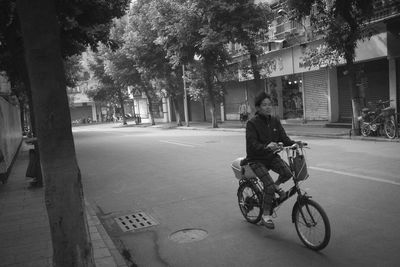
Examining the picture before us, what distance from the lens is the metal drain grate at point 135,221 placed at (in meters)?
6.61

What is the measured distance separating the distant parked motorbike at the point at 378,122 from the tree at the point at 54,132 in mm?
13574

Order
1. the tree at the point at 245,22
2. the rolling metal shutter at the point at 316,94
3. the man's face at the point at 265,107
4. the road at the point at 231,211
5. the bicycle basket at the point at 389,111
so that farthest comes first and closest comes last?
the rolling metal shutter at the point at 316,94, the tree at the point at 245,22, the bicycle basket at the point at 389,111, the man's face at the point at 265,107, the road at the point at 231,211

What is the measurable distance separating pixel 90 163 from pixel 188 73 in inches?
632

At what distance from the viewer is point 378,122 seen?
621 inches

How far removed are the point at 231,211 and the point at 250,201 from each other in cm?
101

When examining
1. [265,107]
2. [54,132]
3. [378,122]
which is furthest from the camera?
[378,122]

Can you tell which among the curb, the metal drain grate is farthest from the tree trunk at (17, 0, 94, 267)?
the metal drain grate

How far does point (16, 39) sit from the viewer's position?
10383mm

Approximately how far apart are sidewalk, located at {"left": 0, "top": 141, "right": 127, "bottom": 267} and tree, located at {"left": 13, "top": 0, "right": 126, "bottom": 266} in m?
1.18

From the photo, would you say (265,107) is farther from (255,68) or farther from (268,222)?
(255,68)

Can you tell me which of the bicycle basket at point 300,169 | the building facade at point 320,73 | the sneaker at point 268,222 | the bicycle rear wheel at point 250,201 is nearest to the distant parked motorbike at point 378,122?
the building facade at point 320,73

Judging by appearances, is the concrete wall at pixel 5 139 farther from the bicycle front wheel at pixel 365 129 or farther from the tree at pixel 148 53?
the tree at pixel 148 53

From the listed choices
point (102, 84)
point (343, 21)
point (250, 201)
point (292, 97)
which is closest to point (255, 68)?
point (292, 97)

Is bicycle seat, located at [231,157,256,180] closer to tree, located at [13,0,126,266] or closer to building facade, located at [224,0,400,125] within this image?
tree, located at [13,0,126,266]
